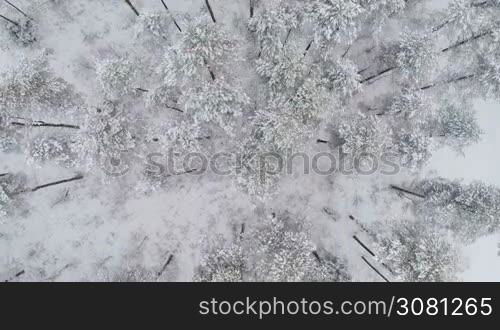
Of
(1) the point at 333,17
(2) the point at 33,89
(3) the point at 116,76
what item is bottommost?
(2) the point at 33,89

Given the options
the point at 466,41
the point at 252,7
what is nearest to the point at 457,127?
the point at 466,41

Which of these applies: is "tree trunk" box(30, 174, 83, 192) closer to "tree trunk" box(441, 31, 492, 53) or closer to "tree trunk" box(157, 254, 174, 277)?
"tree trunk" box(157, 254, 174, 277)

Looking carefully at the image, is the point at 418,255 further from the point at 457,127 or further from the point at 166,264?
the point at 166,264

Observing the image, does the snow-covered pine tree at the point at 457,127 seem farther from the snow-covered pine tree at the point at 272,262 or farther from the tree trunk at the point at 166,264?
the tree trunk at the point at 166,264

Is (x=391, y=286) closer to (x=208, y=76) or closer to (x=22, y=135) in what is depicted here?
(x=208, y=76)

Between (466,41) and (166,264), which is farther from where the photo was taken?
(166,264)
